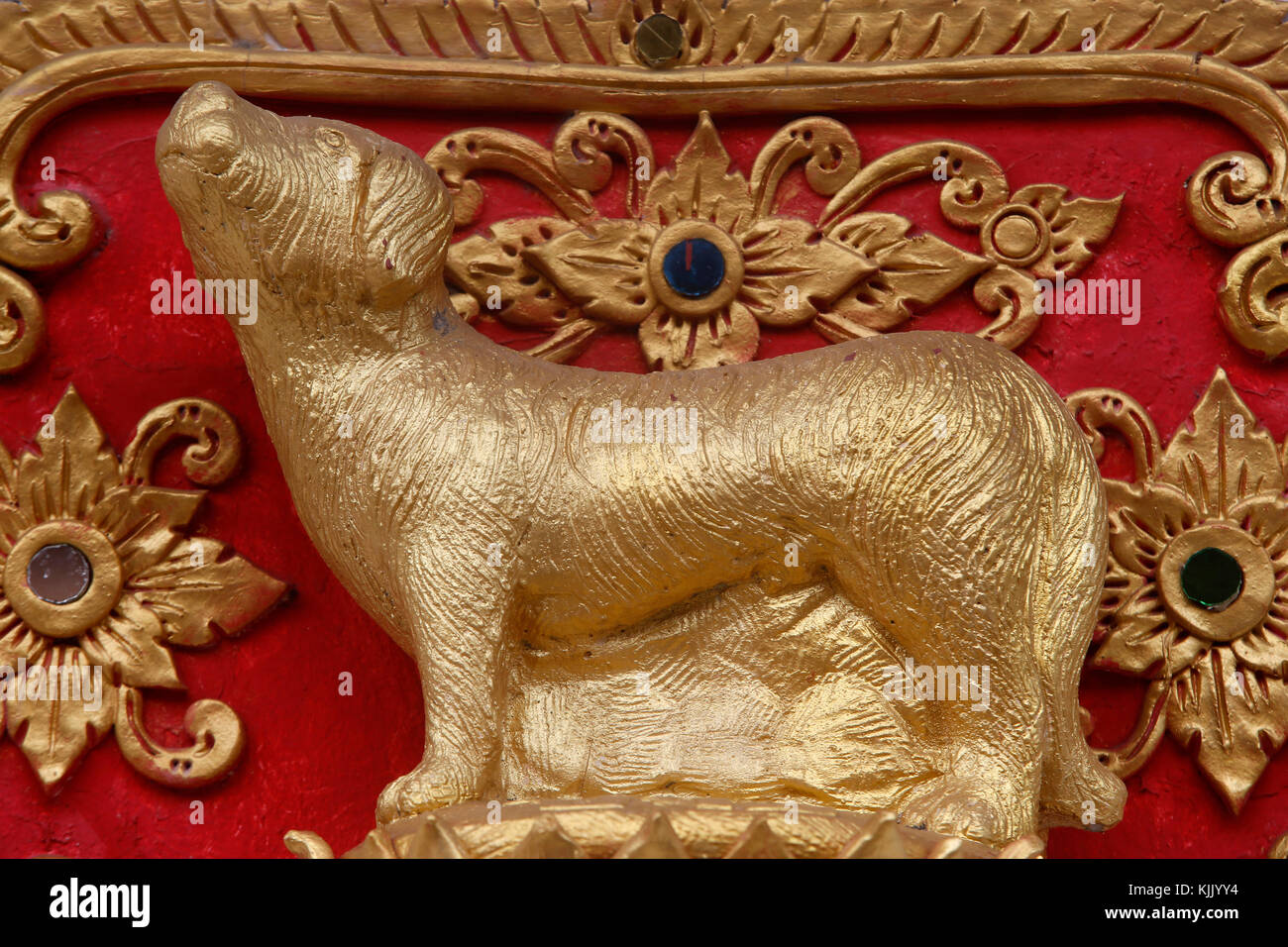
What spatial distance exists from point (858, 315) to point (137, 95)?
2.30 feet

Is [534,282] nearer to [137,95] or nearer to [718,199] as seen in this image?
[718,199]

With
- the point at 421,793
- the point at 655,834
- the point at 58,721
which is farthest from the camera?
the point at 58,721

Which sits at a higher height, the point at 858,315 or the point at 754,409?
the point at 858,315

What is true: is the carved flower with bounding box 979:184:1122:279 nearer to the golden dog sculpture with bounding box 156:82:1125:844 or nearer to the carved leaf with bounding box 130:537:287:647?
the golden dog sculpture with bounding box 156:82:1125:844

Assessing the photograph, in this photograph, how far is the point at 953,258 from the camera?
160cm

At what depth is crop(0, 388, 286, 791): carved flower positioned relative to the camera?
1519 mm

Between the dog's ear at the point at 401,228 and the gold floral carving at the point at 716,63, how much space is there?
0.21 meters

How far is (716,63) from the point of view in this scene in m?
1.63

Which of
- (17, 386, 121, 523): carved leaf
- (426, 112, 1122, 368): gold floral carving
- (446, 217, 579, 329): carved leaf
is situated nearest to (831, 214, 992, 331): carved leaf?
(426, 112, 1122, 368): gold floral carving

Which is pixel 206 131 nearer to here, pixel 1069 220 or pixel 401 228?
pixel 401 228

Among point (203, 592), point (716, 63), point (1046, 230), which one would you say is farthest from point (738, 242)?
point (203, 592)

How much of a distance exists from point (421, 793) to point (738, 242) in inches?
23.8

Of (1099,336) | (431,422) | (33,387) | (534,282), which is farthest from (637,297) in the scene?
(33,387)

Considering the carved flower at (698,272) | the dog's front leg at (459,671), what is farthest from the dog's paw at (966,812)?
the carved flower at (698,272)
